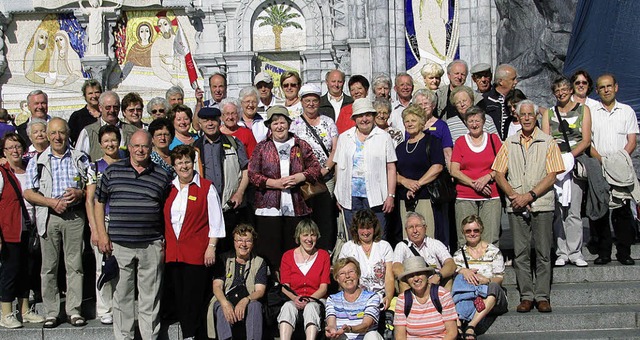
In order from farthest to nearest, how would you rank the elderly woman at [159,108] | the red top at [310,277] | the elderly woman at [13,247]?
the elderly woman at [159,108], the elderly woman at [13,247], the red top at [310,277]

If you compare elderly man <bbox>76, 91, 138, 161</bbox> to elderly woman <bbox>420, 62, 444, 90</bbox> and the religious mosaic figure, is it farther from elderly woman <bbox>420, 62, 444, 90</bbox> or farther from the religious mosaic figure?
the religious mosaic figure

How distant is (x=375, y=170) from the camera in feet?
28.2

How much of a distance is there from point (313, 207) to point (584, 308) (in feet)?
8.91

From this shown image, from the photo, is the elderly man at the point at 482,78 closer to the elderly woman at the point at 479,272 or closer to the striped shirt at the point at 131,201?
the elderly woman at the point at 479,272

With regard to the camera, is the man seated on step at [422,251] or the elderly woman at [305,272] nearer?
the elderly woman at [305,272]

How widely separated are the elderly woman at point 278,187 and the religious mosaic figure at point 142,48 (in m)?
13.2

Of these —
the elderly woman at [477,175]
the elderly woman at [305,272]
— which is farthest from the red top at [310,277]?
the elderly woman at [477,175]

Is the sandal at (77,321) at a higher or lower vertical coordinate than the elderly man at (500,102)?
lower

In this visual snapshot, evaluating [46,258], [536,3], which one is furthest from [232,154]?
[536,3]

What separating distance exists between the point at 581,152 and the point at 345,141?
2.37m

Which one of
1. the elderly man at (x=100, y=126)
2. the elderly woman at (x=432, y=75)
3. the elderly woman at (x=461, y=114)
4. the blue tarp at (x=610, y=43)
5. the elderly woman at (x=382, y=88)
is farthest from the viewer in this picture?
the blue tarp at (x=610, y=43)

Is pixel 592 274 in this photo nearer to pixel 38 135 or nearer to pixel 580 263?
pixel 580 263

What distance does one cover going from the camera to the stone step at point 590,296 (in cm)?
863

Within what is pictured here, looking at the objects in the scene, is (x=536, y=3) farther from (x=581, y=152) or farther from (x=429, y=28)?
(x=581, y=152)
